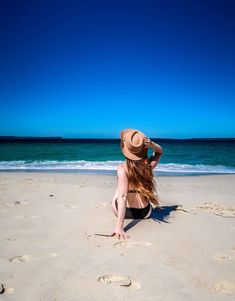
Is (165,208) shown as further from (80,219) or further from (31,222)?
(31,222)

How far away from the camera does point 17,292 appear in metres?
2.46

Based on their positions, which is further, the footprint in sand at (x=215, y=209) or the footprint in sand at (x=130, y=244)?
the footprint in sand at (x=215, y=209)

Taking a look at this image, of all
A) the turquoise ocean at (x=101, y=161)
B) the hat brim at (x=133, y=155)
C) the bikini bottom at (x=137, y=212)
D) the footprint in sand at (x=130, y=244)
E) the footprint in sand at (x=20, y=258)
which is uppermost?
the hat brim at (x=133, y=155)

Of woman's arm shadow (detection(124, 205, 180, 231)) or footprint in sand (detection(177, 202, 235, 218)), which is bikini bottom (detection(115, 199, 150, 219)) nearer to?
woman's arm shadow (detection(124, 205, 180, 231))

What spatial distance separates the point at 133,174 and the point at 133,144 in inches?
16.8

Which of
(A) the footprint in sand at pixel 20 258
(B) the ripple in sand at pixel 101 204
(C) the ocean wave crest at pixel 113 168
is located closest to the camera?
(A) the footprint in sand at pixel 20 258

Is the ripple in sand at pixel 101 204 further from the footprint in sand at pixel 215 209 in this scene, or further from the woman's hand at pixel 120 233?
the woman's hand at pixel 120 233

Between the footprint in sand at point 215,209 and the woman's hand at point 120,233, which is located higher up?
the woman's hand at point 120,233

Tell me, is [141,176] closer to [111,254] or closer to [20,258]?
[111,254]

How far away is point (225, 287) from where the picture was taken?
8.57 ft

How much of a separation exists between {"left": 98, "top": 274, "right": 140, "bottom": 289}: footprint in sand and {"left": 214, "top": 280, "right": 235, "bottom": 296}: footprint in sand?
72 cm

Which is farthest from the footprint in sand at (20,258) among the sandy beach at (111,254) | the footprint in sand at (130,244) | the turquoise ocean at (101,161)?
the turquoise ocean at (101,161)

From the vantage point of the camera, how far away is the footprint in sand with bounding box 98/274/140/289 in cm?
263

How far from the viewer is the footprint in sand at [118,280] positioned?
8.62ft
